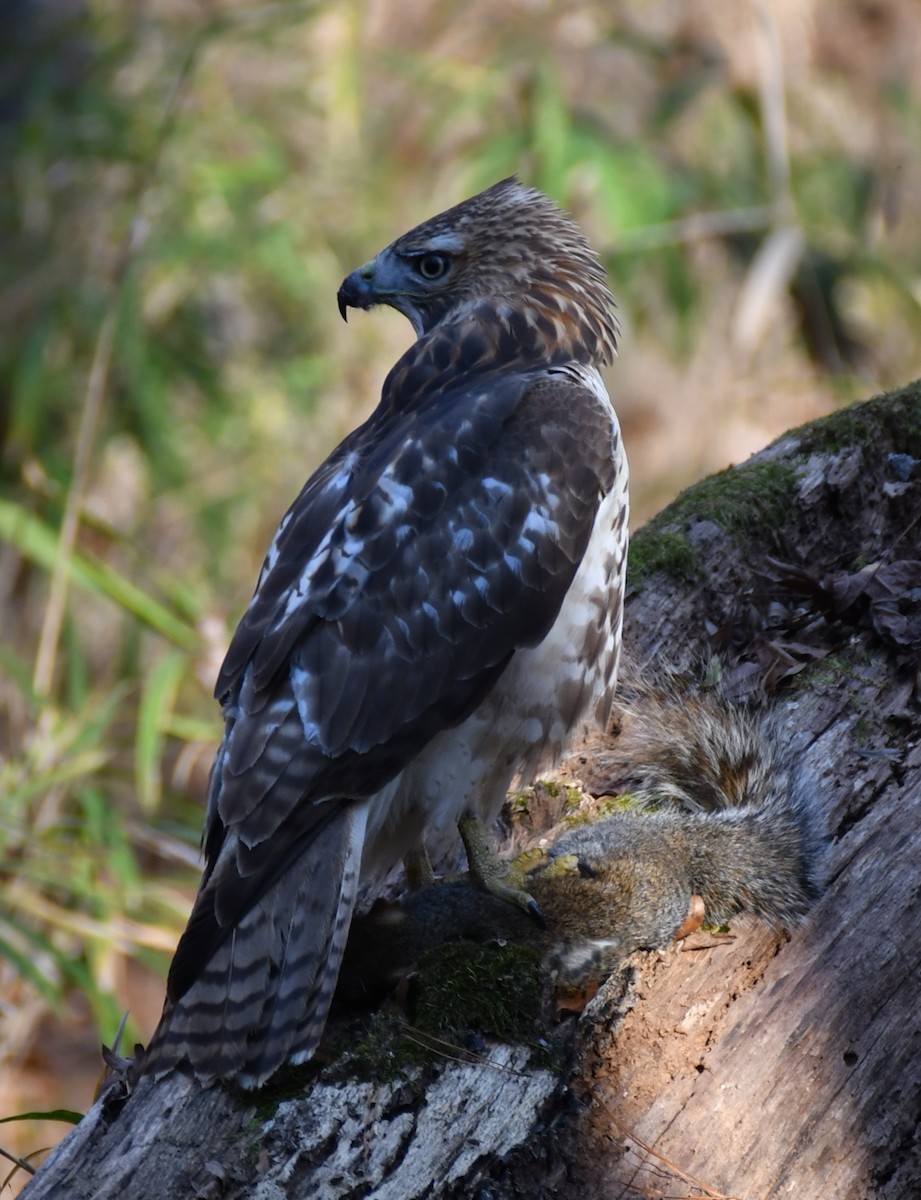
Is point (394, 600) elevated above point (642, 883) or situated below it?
above

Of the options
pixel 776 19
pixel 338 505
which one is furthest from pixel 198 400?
pixel 776 19

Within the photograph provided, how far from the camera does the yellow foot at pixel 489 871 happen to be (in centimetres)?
290

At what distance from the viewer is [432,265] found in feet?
12.9

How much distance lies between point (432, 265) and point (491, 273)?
18cm

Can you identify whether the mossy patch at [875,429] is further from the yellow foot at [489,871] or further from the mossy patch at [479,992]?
the mossy patch at [479,992]

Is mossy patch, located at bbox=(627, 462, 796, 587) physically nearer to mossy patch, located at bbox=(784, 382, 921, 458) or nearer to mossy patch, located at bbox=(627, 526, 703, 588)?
mossy patch, located at bbox=(627, 526, 703, 588)

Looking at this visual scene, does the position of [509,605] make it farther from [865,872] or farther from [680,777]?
[865,872]

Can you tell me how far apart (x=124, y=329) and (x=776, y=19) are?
5999 mm

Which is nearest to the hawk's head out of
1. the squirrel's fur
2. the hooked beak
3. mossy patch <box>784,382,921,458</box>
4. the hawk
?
the hooked beak

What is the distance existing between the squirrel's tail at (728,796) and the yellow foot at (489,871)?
0.35 metres

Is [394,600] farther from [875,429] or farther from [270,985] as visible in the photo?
[875,429]

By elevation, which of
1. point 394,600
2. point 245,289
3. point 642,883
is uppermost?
point 245,289

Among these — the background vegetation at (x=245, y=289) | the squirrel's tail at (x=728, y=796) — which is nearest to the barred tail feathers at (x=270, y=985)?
the squirrel's tail at (x=728, y=796)

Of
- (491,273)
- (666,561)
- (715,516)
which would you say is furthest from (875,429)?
(491,273)
